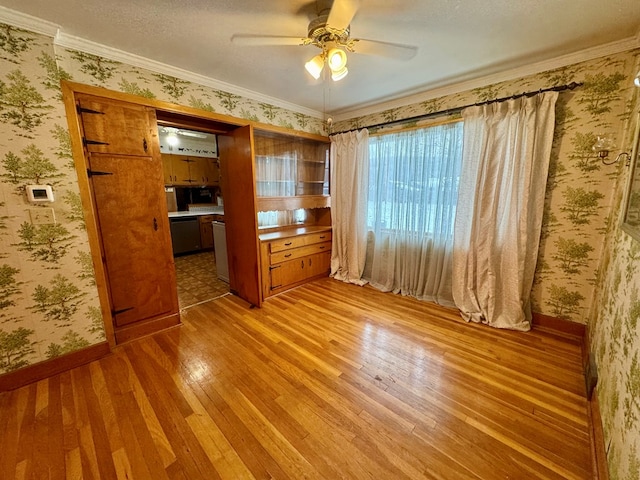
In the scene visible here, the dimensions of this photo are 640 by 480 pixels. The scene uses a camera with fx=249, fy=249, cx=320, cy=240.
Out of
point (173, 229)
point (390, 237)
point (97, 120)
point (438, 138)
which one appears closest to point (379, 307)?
point (390, 237)

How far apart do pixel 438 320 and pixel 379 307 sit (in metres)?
→ 0.62

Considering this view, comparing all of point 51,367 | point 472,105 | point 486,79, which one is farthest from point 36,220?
point 486,79

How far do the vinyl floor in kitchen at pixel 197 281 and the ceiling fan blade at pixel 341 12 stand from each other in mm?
3031

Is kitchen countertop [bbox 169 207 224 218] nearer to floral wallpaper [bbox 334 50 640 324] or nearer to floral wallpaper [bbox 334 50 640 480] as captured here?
floral wallpaper [bbox 334 50 640 480]

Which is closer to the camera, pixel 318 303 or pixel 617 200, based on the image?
pixel 617 200

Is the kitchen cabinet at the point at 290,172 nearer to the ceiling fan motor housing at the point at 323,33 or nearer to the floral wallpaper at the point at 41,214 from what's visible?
the floral wallpaper at the point at 41,214

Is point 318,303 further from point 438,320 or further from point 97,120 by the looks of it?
point 97,120

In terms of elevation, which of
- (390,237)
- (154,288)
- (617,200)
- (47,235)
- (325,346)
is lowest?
(325,346)

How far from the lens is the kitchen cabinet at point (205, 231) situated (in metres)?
5.43

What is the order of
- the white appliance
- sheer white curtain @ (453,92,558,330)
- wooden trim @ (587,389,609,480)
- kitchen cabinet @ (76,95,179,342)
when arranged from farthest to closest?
1. the white appliance
2. sheer white curtain @ (453,92,558,330)
3. kitchen cabinet @ (76,95,179,342)
4. wooden trim @ (587,389,609,480)

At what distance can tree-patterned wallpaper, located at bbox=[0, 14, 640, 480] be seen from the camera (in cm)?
157

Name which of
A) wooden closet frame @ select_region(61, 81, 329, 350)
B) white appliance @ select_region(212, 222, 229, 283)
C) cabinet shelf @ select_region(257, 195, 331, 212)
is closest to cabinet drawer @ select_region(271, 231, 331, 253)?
cabinet shelf @ select_region(257, 195, 331, 212)

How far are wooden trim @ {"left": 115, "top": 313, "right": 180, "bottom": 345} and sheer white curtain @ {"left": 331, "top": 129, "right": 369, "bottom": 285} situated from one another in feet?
7.11

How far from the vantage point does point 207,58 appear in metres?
2.10
